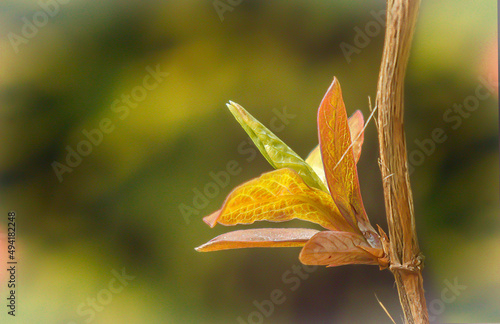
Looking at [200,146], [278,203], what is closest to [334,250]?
[278,203]

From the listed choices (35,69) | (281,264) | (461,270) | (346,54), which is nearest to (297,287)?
(281,264)

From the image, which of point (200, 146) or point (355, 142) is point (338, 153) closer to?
point (355, 142)

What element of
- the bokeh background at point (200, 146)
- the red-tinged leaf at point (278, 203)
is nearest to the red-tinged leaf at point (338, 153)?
the red-tinged leaf at point (278, 203)

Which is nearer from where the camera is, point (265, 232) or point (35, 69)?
point (265, 232)

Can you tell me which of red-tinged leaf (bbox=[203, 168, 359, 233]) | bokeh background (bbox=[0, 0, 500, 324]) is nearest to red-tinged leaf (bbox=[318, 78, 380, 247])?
red-tinged leaf (bbox=[203, 168, 359, 233])

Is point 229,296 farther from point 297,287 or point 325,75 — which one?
Answer: point 325,75
